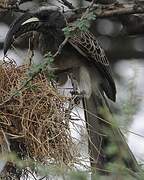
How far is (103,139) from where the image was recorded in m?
2.33

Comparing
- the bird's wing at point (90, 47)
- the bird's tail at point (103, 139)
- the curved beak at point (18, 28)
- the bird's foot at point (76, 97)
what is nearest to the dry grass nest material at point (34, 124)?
the bird's tail at point (103, 139)

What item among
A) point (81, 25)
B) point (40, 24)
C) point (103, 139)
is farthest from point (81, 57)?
A: point (81, 25)

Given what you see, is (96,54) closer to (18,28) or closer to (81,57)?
(81,57)

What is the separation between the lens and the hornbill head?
243 centimetres

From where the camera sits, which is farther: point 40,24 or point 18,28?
point 40,24

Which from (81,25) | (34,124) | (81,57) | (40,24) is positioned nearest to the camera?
(81,25)

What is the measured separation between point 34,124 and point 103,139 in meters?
0.37

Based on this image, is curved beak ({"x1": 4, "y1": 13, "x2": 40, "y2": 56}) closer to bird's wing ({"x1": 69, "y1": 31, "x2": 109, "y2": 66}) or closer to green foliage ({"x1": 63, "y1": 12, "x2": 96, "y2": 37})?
bird's wing ({"x1": 69, "y1": 31, "x2": 109, "y2": 66})

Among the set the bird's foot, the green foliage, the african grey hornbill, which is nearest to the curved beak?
the african grey hornbill

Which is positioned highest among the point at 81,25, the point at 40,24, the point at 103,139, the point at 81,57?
the point at 81,25

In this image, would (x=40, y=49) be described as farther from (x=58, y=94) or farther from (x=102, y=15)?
→ (x=58, y=94)

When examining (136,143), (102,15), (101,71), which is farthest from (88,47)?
(136,143)

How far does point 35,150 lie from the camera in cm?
201

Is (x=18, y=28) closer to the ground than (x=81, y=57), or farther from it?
farther from it
